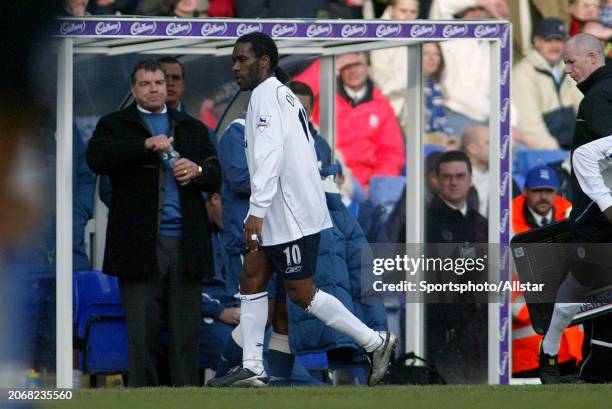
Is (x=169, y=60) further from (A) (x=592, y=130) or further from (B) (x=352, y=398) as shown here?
(B) (x=352, y=398)

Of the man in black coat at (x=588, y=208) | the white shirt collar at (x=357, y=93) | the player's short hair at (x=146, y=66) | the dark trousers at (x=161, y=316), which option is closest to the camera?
the man in black coat at (x=588, y=208)

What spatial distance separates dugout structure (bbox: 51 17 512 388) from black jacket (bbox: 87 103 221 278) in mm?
269

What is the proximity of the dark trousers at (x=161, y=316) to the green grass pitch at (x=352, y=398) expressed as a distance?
1.18 m

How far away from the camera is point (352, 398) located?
7961 mm

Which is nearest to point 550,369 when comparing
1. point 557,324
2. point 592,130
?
point 557,324

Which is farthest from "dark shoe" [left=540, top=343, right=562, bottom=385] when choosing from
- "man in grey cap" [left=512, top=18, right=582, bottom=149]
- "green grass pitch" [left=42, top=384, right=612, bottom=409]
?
"man in grey cap" [left=512, top=18, right=582, bottom=149]

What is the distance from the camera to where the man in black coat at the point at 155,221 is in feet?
30.9

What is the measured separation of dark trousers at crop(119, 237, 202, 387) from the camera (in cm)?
951

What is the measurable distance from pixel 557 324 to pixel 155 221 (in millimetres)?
2544

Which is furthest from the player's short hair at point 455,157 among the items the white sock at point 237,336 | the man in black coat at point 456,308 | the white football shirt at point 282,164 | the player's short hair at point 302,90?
the white football shirt at point 282,164

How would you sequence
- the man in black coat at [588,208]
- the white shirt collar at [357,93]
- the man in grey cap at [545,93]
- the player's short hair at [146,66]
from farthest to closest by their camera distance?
the man in grey cap at [545,93], the white shirt collar at [357,93], the player's short hair at [146,66], the man in black coat at [588,208]

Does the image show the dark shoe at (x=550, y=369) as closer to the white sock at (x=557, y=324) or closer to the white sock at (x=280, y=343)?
the white sock at (x=557, y=324)

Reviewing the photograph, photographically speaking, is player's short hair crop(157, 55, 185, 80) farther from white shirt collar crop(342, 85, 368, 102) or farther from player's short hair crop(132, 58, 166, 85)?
white shirt collar crop(342, 85, 368, 102)

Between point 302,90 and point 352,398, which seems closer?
point 352,398
